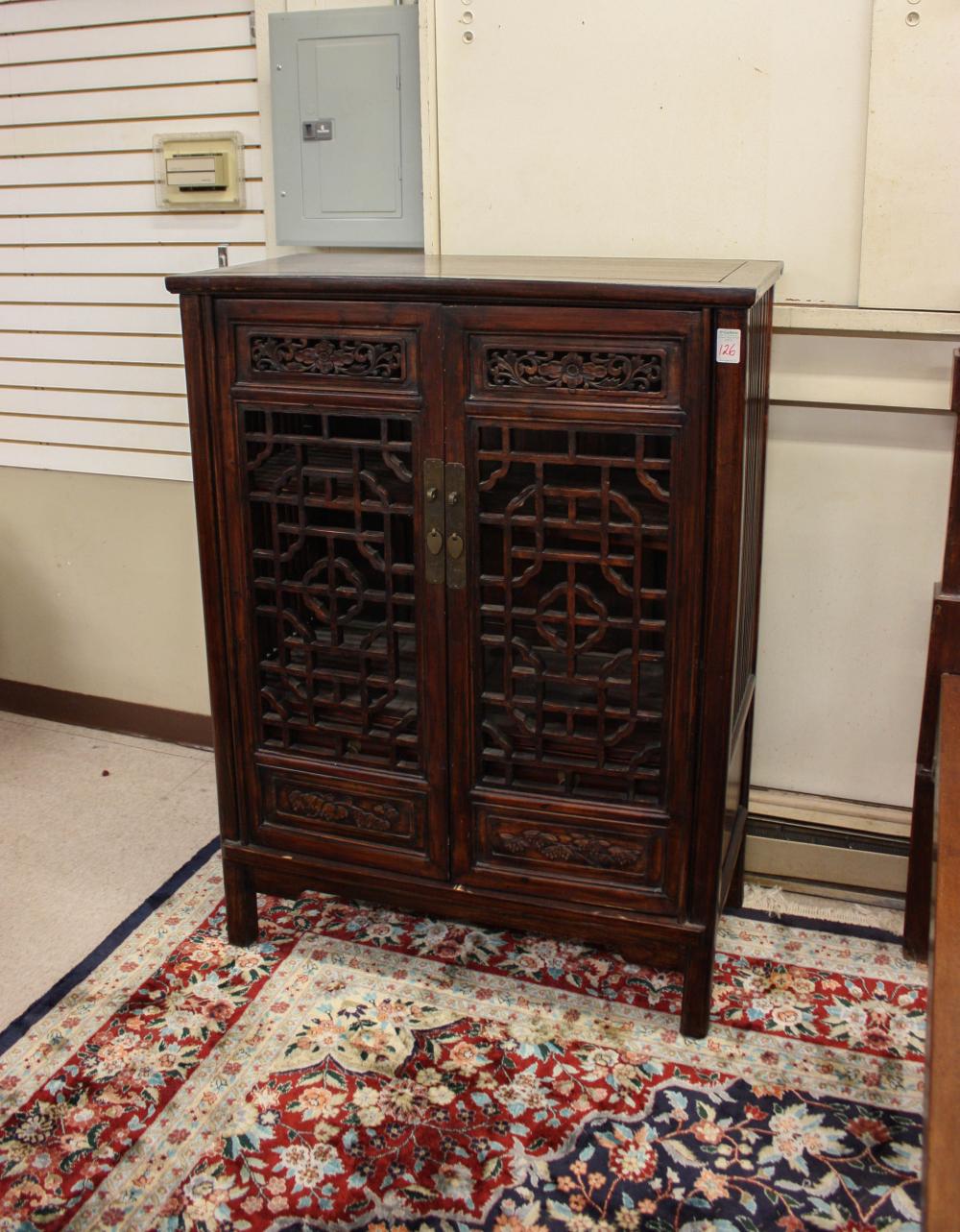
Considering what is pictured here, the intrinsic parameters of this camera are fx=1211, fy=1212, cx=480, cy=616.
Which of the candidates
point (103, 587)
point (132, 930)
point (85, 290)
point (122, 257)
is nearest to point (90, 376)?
→ point (85, 290)

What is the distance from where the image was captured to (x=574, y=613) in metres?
2.29

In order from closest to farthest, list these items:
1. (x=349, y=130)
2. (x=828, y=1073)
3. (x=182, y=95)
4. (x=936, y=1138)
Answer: (x=936, y=1138) < (x=828, y=1073) < (x=349, y=130) < (x=182, y=95)

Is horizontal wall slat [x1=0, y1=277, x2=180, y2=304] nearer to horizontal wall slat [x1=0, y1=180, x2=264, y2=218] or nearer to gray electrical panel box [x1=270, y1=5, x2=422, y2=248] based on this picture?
horizontal wall slat [x1=0, y1=180, x2=264, y2=218]

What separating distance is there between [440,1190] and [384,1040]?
41 centimetres

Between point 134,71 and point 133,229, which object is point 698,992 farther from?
point 134,71

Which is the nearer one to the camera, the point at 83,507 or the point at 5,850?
the point at 5,850

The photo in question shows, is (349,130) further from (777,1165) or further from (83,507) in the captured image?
(777,1165)

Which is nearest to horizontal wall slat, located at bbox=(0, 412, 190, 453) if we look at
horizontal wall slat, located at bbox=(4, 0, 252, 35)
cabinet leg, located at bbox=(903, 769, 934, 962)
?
horizontal wall slat, located at bbox=(4, 0, 252, 35)

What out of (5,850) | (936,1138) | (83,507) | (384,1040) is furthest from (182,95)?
(936,1138)

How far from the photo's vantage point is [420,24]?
2689 millimetres

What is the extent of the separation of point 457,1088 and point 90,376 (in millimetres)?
2272

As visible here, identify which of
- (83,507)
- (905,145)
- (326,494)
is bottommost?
(83,507)

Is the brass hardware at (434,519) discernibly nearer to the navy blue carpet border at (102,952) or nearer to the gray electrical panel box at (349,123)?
the gray electrical panel box at (349,123)

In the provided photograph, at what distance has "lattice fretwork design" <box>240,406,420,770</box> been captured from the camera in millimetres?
2375
